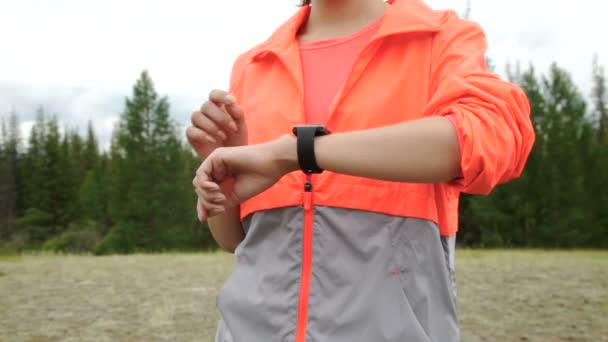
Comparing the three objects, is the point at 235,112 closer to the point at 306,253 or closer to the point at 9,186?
the point at 306,253

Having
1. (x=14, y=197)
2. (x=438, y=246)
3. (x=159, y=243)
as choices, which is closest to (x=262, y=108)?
(x=438, y=246)

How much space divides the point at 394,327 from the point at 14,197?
56.0m

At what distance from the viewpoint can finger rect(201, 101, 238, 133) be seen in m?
1.50

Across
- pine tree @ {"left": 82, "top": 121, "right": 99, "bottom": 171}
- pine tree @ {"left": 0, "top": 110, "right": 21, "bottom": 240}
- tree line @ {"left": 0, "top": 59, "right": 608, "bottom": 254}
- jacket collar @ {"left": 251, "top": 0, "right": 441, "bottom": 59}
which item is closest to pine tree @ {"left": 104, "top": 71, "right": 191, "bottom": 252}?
tree line @ {"left": 0, "top": 59, "right": 608, "bottom": 254}

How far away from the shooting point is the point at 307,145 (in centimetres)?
127

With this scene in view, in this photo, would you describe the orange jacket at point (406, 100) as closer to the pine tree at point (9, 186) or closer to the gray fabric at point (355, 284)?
the gray fabric at point (355, 284)

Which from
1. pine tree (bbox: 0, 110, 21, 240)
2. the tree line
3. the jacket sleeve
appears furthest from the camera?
pine tree (bbox: 0, 110, 21, 240)

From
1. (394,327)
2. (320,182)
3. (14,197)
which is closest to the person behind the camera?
(394,327)

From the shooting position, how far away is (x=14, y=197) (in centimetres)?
5116

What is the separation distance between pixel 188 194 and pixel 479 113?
41.7 meters

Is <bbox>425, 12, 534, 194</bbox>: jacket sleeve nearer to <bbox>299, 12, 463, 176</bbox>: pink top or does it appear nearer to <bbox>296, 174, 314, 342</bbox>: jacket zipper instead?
<bbox>299, 12, 463, 176</bbox>: pink top

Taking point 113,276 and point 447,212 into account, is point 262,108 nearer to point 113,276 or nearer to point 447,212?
point 447,212

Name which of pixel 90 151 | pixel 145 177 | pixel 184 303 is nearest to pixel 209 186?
pixel 184 303

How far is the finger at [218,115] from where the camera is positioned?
1499 mm
